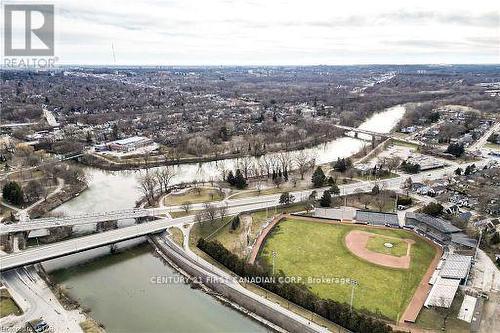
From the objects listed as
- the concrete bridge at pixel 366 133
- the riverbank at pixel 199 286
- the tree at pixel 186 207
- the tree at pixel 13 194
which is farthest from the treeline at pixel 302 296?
the concrete bridge at pixel 366 133

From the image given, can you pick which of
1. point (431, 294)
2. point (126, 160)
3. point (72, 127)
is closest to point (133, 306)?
point (431, 294)

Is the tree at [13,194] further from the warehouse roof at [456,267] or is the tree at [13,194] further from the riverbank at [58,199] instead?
the warehouse roof at [456,267]

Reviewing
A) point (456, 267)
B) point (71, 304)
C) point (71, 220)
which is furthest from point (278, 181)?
point (71, 304)

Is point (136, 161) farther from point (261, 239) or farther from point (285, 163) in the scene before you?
point (261, 239)

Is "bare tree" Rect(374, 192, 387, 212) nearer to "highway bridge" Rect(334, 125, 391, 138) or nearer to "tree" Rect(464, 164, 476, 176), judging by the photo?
"tree" Rect(464, 164, 476, 176)

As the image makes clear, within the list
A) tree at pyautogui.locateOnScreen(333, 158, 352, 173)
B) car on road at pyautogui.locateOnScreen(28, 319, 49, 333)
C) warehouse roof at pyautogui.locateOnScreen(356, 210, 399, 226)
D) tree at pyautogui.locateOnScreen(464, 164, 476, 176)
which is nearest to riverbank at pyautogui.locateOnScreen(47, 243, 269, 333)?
car on road at pyautogui.locateOnScreen(28, 319, 49, 333)
